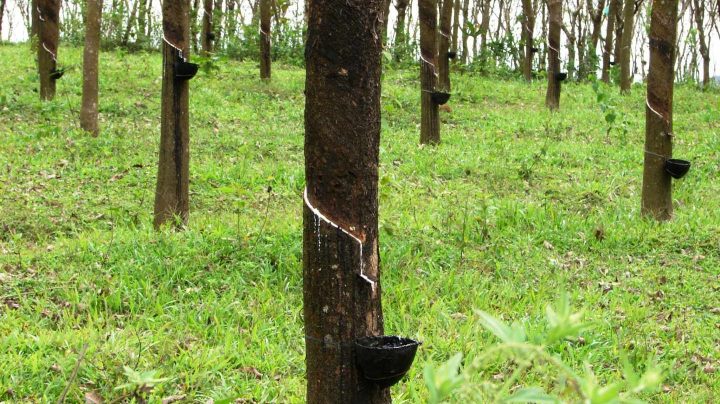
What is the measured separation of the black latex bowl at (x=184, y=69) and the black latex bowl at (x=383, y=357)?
4.01m

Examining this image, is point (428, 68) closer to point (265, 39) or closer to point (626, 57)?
point (265, 39)

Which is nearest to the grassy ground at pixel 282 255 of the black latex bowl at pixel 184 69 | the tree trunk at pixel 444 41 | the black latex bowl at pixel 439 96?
the black latex bowl at pixel 439 96

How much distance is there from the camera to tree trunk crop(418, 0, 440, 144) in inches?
435

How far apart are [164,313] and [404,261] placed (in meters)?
1.91

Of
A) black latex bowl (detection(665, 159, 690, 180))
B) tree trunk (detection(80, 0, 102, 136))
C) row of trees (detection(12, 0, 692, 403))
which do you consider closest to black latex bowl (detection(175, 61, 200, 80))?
row of trees (detection(12, 0, 692, 403))

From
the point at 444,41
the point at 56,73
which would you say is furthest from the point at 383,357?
the point at 444,41

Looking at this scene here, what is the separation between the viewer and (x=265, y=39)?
1539 cm

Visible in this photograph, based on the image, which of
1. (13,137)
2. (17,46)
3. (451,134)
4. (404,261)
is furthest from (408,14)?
(404,261)

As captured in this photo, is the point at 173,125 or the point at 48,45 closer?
the point at 173,125

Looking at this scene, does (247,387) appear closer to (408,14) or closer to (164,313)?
(164,313)

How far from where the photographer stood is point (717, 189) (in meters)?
8.66

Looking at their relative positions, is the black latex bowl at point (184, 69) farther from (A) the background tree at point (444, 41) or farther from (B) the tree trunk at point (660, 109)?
(A) the background tree at point (444, 41)

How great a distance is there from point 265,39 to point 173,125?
9.36 meters

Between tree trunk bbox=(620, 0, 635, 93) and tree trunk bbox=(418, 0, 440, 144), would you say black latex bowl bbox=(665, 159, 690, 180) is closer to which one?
tree trunk bbox=(418, 0, 440, 144)
